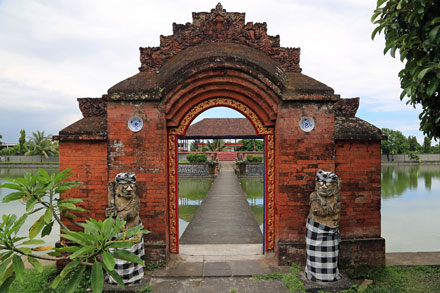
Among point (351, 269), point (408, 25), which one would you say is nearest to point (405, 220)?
point (351, 269)

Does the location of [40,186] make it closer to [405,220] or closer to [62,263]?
[62,263]

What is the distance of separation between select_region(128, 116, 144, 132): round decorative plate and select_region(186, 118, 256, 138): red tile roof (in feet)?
59.2

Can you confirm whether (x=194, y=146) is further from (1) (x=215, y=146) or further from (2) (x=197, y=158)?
(2) (x=197, y=158)

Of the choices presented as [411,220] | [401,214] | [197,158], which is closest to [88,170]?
[411,220]

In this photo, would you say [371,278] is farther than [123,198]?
Yes

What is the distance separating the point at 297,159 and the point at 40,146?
49.2m

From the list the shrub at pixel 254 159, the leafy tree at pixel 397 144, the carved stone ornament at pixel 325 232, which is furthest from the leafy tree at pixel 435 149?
the carved stone ornament at pixel 325 232

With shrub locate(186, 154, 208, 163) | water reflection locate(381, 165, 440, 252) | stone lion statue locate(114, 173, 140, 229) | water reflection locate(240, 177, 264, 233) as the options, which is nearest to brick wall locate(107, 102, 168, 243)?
stone lion statue locate(114, 173, 140, 229)

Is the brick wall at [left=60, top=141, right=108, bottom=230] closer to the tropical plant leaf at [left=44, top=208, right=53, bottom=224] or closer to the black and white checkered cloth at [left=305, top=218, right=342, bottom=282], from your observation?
the tropical plant leaf at [left=44, top=208, right=53, bottom=224]

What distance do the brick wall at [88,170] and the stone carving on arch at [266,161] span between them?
122cm

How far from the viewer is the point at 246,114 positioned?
5789mm

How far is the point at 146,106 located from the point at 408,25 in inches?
162

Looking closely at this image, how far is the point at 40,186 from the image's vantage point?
9.37 feet

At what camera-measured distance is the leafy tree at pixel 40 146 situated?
44.8 m
